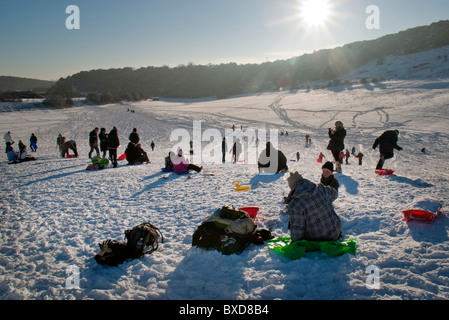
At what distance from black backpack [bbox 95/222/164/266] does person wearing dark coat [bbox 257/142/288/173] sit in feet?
20.3

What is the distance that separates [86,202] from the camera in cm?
703

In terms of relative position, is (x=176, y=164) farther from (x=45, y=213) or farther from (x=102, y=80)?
(x=102, y=80)

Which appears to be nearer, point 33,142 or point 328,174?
point 328,174

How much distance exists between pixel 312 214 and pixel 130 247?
3134 millimetres

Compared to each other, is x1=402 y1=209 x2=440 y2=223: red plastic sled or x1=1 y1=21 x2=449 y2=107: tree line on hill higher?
x1=1 y1=21 x2=449 y2=107: tree line on hill

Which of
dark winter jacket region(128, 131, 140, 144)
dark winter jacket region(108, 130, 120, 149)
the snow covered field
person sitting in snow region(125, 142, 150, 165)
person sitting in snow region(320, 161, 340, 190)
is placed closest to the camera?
the snow covered field

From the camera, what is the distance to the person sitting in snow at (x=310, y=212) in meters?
3.61

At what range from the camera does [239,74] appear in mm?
124750

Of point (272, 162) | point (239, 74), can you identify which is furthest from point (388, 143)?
point (239, 74)

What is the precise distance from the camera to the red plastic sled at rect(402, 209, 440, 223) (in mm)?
4367

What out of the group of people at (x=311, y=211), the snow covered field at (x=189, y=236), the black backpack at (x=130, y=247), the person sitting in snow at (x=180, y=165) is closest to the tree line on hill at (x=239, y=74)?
the person sitting in snow at (x=180, y=165)

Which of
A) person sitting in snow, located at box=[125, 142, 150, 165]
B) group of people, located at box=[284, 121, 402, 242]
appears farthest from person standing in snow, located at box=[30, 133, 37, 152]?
group of people, located at box=[284, 121, 402, 242]

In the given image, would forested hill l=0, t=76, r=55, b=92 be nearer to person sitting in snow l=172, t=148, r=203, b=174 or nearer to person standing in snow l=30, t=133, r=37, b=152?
person standing in snow l=30, t=133, r=37, b=152

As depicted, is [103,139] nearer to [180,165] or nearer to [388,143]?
[180,165]
